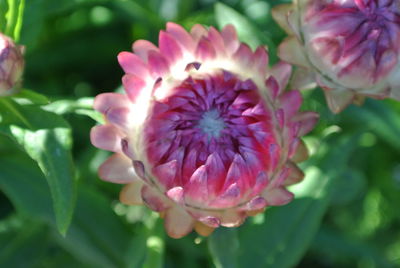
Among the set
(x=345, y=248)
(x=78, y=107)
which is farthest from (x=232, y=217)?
(x=345, y=248)

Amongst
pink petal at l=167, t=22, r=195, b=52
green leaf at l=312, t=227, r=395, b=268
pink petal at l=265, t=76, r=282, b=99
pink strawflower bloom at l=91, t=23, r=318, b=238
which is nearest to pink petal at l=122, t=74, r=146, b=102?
pink strawflower bloom at l=91, t=23, r=318, b=238

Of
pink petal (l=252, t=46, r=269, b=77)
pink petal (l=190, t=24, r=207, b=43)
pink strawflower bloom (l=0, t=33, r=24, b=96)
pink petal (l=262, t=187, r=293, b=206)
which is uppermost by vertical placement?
pink strawflower bloom (l=0, t=33, r=24, b=96)

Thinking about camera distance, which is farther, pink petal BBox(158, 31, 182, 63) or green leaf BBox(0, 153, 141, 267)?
green leaf BBox(0, 153, 141, 267)

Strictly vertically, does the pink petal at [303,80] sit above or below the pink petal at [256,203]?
above

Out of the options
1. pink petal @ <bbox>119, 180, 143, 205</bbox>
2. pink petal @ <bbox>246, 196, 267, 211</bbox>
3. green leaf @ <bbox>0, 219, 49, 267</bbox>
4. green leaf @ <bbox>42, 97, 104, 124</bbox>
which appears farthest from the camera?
green leaf @ <bbox>0, 219, 49, 267</bbox>

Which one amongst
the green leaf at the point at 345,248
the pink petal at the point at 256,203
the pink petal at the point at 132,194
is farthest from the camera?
the green leaf at the point at 345,248

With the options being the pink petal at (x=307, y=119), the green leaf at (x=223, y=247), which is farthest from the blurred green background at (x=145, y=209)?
the pink petal at (x=307, y=119)

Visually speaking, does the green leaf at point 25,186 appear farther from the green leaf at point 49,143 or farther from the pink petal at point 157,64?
the pink petal at point 157,64

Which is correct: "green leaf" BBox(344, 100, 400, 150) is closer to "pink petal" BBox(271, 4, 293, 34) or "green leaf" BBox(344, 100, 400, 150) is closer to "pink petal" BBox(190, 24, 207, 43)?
"pink petal" BBox(271, 4, 293, 34)
